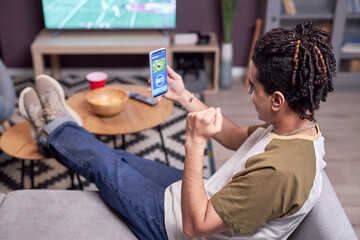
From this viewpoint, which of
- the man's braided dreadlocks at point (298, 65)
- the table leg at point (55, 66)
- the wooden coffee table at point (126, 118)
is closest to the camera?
the man's braided dreadlocks at point (298, 65)

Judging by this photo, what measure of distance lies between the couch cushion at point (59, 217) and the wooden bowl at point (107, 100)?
0.59 meters

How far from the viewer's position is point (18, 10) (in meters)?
3.49

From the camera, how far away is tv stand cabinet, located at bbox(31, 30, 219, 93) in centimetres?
324

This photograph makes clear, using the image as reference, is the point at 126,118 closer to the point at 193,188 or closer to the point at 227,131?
the point at 227,131

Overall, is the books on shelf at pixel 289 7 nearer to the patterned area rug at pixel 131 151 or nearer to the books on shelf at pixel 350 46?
the books on shelf at pixel 350 46

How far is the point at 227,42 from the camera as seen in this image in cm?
345

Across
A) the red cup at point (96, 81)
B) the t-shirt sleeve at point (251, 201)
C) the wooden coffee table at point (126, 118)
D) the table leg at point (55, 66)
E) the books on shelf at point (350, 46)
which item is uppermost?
the t-shirt sleeve at point (251, 201)

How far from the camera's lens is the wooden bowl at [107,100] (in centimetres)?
216

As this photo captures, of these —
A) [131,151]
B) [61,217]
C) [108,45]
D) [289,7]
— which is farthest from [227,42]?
[61,217]

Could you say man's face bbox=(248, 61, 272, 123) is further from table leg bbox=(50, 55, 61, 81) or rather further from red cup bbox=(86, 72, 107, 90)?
table leg bbox=(50, 55, 61, 81)

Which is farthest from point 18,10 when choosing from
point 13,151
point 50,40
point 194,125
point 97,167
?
point 194,125

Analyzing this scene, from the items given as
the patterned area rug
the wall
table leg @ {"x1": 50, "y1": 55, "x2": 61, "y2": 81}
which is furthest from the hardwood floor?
table leg @ {"x1": 50, "y1": 55, "x2": 61, "y2": 81}

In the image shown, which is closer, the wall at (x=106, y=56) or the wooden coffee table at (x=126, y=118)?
the wooden coffee table at (x=126, y=118)

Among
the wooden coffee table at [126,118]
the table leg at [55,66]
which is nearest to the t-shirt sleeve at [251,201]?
the wooden coffee table at [126,118]
